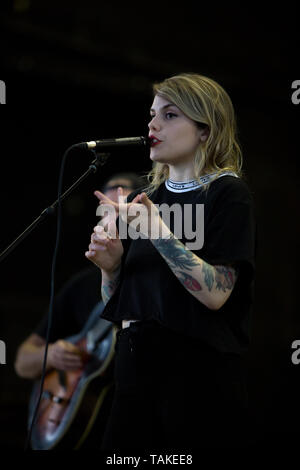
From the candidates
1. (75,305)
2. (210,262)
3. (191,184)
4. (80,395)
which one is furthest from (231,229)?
(75,305)

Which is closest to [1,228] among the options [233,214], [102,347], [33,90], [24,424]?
[33,90]

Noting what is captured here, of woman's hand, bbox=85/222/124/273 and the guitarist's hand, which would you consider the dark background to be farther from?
woman's hand, bbox=85/222/124/273

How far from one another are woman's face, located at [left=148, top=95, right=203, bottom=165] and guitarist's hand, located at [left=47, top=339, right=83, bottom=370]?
4.89ft

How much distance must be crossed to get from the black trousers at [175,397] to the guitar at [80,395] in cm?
122

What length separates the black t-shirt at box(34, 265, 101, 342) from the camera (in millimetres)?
3211

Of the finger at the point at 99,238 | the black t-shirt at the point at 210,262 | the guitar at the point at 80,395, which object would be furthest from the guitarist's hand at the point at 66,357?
the finger at the point at 99,238

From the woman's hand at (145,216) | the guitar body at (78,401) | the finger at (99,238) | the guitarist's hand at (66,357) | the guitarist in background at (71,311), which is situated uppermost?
the woman's hand at (145,216)

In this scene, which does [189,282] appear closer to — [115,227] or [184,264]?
[184,264]

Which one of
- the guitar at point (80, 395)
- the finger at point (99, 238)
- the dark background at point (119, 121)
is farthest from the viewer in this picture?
the dark background at point (119, 121)

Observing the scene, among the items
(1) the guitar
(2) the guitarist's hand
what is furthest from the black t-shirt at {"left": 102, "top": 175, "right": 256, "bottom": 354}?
(2) the guitarist's hand

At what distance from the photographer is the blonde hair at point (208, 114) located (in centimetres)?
174

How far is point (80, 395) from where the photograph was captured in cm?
287

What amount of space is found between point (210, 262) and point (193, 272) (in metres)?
0.09

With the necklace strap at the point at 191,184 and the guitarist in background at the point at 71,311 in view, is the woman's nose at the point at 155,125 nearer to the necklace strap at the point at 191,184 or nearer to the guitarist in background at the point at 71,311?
the necklace strap at the point at 191,184
